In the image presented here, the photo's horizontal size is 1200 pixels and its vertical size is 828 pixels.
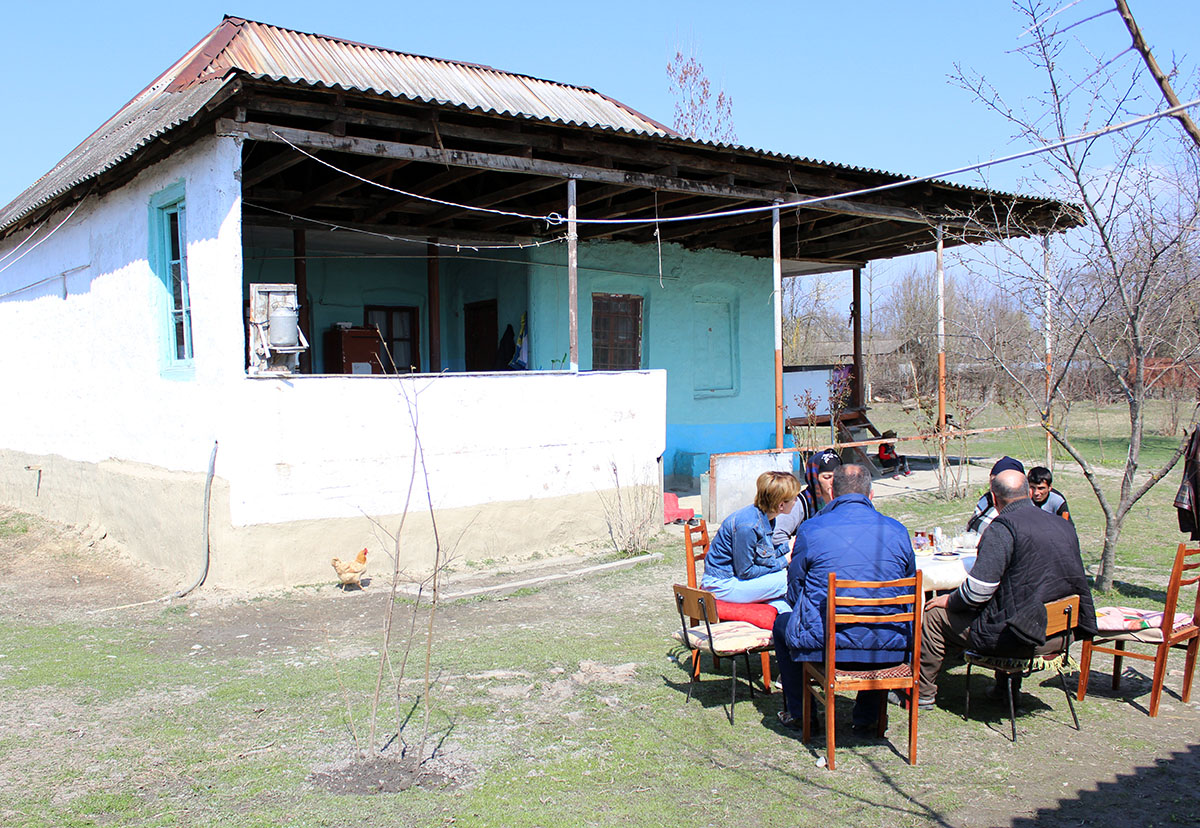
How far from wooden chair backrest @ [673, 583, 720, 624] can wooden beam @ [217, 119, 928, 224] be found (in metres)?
4.95

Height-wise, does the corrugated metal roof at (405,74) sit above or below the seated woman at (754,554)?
above

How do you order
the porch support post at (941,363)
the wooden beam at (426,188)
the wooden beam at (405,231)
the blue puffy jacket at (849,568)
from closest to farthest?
the blue puffy jacket at (849,568) < the wooden beam at (426,188) < the wooden beam at (405,231) < the porch support post at (941,363)

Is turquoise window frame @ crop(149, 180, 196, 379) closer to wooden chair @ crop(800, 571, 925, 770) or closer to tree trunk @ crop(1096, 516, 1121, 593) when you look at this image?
wooden chair @ crop(800, 571, 925, 770)

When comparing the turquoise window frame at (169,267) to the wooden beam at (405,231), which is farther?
the wooden beam at (405,231)

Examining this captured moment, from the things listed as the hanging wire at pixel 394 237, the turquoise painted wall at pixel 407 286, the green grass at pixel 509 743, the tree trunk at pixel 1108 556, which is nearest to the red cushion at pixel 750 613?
the green grass at pixel 509 743

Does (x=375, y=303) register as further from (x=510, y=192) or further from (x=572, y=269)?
(x=572, y=269)

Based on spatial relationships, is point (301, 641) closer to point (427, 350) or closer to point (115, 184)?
point (115, 184)

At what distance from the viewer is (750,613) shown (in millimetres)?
4863

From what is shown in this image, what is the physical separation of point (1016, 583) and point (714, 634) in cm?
145

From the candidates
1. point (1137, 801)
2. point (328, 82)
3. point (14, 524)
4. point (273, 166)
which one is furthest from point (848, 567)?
point (14, 524)

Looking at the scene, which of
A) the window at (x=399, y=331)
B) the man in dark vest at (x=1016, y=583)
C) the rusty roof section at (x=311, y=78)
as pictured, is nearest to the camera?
the man in dark vest at (x=1016, y=583)

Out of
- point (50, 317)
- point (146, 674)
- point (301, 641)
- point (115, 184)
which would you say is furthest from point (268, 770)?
point (50, 317)

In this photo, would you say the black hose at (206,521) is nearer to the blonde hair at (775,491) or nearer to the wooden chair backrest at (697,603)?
the wooden chair backrest at (697,603)

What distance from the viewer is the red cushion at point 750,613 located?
15.8ft
